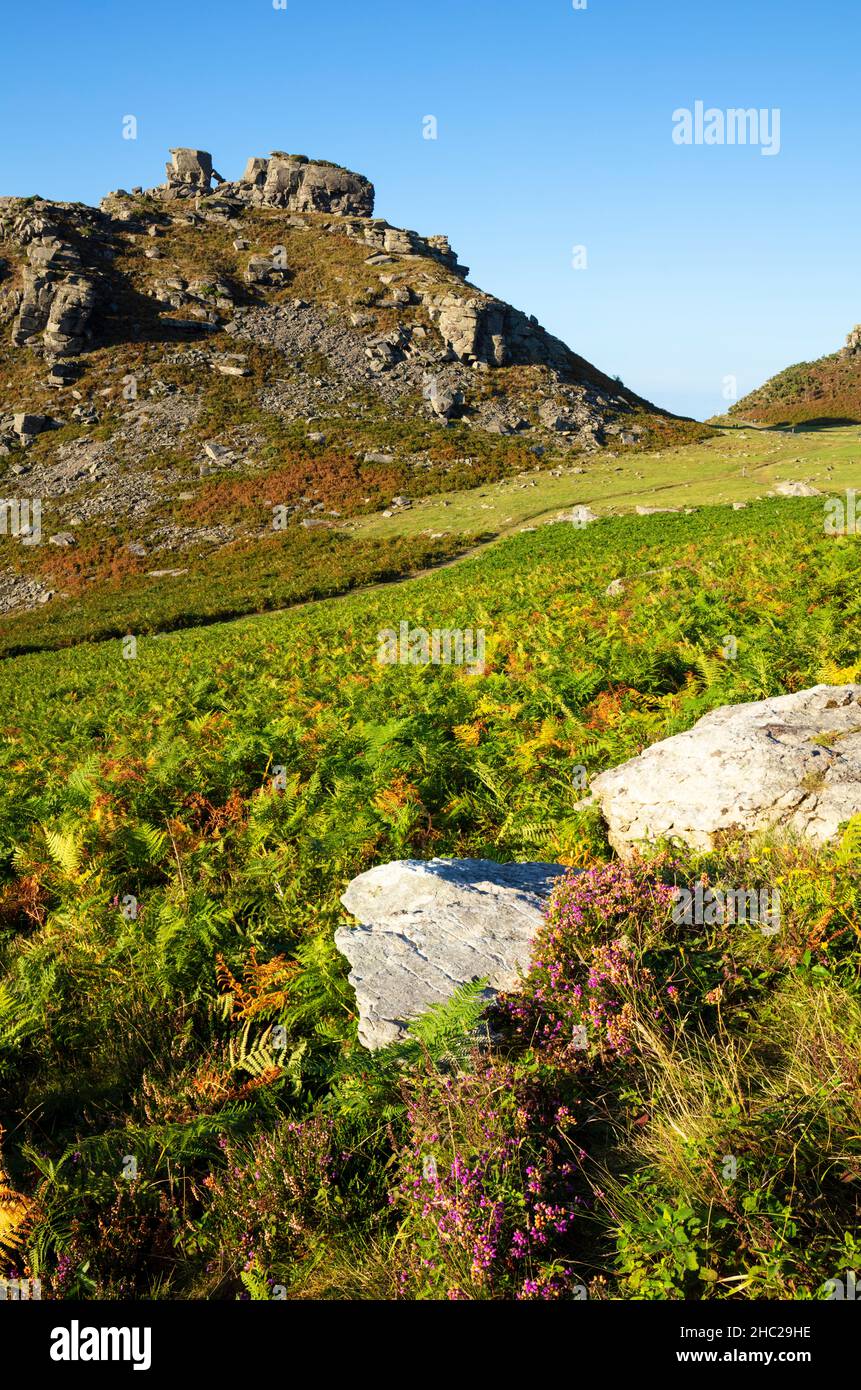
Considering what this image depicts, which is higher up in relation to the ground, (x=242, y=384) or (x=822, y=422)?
(x=822, y=422)

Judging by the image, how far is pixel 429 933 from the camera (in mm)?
4414

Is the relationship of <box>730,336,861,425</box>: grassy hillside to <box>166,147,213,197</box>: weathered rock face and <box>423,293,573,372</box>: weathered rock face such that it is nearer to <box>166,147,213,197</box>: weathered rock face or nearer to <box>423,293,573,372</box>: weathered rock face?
<box>423,293,573,372</box>: weathered rock face

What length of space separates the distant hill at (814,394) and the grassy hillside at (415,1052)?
96.4 metres

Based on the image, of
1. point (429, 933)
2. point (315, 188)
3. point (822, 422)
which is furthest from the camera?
point (315, 188)

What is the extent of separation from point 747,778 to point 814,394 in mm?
120562

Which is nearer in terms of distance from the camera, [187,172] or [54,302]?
[54,302]

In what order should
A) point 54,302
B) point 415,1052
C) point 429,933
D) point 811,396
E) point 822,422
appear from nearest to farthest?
point 415,1052 < point 429,933 < point 54,302 < point 822,422 < point 811,396

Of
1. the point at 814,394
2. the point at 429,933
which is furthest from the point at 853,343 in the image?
the point at 429,933

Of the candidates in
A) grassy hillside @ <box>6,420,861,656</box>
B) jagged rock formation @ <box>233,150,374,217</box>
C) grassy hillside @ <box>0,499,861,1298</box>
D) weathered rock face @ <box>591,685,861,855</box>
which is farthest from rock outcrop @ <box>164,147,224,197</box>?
weathered rock face @ <box>591,685,861,855</box>

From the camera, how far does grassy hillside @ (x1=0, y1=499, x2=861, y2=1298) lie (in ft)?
9.25

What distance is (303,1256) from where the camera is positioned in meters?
3.11

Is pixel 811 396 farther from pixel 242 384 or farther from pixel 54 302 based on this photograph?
pixel 54 302

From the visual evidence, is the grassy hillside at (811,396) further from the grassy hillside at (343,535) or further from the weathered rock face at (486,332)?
Answer: the grassy hillside at (343,535)

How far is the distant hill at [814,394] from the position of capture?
93562 mm
